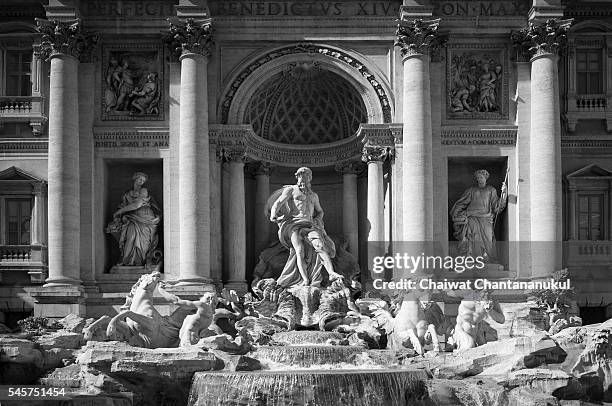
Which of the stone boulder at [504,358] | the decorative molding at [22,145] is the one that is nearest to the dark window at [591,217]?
the stone boulder at [504,358]

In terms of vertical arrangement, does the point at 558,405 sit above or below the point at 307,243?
below

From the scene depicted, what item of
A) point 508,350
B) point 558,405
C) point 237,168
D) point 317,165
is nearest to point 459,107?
point 317,165

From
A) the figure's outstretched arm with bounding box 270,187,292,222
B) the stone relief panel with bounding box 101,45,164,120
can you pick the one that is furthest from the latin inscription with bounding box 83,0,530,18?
the figure's outstretched arm with bounding box 270,187,292,222

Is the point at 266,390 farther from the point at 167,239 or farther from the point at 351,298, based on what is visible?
the point at 167,239

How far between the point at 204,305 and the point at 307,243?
18.4 feet

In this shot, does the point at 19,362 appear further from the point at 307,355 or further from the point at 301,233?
the point at 301,233

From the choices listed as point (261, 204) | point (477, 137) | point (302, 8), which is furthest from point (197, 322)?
point (302, 8)

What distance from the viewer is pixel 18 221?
32031mm

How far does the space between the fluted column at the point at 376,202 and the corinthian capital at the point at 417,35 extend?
11.1 feet

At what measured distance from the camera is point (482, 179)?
31.4m

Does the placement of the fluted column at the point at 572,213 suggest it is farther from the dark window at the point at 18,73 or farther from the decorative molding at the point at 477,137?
the dark window at the point at 18,73

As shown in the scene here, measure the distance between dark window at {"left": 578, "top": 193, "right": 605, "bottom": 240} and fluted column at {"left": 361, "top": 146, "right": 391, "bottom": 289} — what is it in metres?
6.72

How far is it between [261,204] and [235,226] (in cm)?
202

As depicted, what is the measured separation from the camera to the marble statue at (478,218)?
31.4 meters
